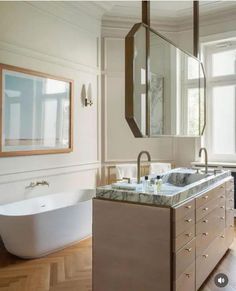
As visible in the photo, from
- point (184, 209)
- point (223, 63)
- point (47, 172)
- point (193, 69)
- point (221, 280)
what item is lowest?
point (221, 280)

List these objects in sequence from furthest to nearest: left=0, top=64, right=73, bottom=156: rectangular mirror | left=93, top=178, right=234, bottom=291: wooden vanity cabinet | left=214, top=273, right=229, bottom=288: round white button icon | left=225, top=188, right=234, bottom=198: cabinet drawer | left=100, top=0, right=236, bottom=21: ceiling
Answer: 1. left=100, top=0, right=236, bottom=21: ceiling
2. left=0, top=64, right=73, bottom=156: rectangular mirror
3. left=225, top=188, right=234, bottom=198: cabinet drawer
4. left=214, top=273, right=229, bottom=288: round white button icon
5. left=93, top=178, right=234, bottom=291: wooden vanity cabinet

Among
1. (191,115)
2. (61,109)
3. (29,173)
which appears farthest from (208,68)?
(29,173)

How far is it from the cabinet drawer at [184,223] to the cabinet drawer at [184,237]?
0.03 meters

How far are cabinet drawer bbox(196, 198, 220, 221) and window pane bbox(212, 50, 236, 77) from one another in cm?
267

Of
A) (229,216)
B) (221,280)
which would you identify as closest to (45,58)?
(229,216)

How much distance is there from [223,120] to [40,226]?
3324mm

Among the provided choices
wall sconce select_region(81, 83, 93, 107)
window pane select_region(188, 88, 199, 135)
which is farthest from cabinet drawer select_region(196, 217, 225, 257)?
wall sconce select_region(81, 83, 93, 107)

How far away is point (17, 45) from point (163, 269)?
2837 mm

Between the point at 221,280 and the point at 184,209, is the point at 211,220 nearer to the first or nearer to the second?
the point at 221,280

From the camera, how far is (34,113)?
3604 mm

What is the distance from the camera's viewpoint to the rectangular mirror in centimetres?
329

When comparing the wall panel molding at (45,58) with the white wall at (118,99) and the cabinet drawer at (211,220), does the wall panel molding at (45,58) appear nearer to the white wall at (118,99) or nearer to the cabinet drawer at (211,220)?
the white wall at (118,99)

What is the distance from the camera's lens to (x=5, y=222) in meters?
2.89

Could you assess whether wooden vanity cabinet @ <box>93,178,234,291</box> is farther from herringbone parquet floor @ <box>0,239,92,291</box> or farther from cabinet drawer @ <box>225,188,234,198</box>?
cabinet drawer @ <box>225,188,234,198</box>
